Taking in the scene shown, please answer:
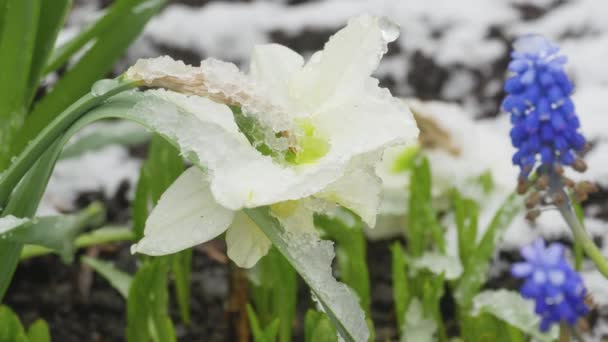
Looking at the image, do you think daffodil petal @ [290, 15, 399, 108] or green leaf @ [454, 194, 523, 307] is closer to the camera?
daffodil petal @ [290, 15, 399, 108]

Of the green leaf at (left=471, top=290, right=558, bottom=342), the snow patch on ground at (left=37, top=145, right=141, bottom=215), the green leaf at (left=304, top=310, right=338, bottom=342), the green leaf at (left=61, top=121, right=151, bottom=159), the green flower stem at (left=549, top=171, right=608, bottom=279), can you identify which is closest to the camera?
the green leaf at (left=304, top=310, right=338, bottom=342)

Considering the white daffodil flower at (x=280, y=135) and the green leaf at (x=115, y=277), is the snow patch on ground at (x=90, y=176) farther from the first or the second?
the white daffodil flower at (x=280, y=135)

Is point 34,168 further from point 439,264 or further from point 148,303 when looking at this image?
point 439,264

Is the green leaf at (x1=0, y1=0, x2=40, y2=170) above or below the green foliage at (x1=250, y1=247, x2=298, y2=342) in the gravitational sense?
above

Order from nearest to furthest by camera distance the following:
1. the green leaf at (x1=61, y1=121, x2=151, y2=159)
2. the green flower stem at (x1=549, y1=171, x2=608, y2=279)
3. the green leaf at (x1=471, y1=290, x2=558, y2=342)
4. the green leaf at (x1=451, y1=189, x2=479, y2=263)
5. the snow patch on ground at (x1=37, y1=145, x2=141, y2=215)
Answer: the green flower stem at (x1=549, y1=171, x2=608, y2=279) < the green leaf at (x1=471, y1=290, x2=558, y2=342) < the green leaf at (x1=451, y1=189, x2=479, y2=263) < the green leaf at (x1=61, y1=121, x2=151, y2=159) < the snow patch on ground at (x1=37, y1=145, x2=141, y2=215)

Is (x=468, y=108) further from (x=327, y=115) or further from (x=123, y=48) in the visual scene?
(x=327, y=115)

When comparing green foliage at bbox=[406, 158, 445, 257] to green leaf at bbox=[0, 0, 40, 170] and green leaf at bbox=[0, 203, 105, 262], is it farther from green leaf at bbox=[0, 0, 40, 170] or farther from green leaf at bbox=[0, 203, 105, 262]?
green leaf at bbox=[0, 203, 105, 262]

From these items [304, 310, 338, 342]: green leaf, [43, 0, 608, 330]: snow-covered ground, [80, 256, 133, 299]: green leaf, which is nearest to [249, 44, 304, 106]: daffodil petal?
[304, 310, 338, 342]: green leaf
